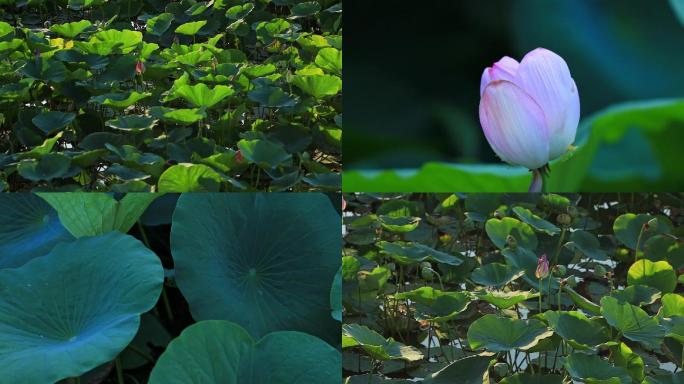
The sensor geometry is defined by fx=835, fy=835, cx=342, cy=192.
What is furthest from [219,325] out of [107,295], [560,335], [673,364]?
[673,364]

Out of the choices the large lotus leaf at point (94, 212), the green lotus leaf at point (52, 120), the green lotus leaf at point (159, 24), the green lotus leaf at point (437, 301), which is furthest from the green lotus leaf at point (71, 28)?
the green lotus leaf at point (437, 301)

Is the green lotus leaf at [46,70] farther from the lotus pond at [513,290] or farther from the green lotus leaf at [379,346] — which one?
the green lotus leaf at [379,346]

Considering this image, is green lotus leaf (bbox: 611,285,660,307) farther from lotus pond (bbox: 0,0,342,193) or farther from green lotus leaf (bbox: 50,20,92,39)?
green lotus leaf (bbox: 50,20,92,39)

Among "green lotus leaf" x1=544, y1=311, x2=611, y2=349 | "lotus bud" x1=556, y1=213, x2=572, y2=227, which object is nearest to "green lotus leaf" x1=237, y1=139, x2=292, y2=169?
"lotus bud" x1=556, y1=213, x2=572, y2=227

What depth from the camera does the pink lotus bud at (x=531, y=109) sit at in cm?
115

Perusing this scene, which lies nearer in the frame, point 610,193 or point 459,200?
point 459,200

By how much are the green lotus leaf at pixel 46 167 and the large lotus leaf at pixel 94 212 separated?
0.35 meters

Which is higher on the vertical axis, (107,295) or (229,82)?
(229,82)

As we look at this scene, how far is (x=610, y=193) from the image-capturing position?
163 centimetres

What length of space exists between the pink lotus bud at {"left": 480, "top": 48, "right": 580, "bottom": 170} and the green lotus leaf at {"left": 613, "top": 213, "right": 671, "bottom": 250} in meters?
0.19

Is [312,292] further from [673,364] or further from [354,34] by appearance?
[354,34]

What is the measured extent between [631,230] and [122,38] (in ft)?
3.99

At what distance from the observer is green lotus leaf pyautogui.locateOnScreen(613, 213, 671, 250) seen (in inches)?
50.2

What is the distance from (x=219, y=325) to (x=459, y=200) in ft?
2.09
